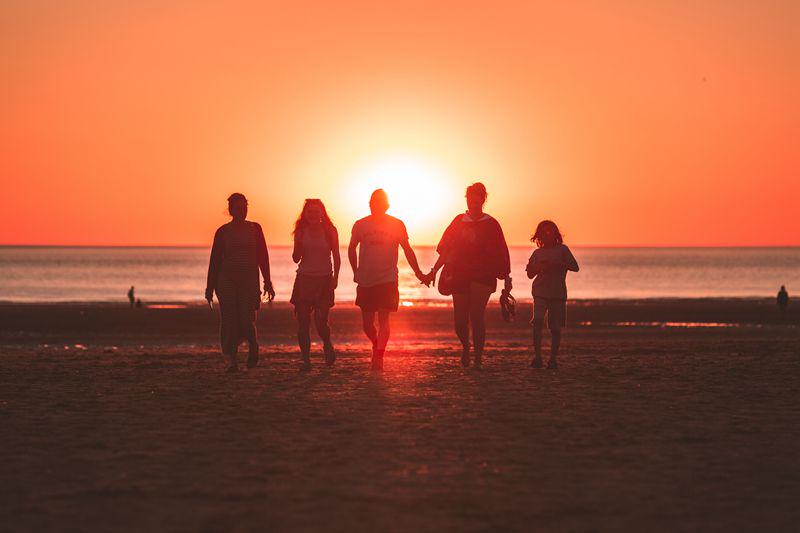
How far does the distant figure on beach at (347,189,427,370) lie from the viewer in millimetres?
11992

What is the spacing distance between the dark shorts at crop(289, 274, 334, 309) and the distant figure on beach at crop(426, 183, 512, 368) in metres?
1.25

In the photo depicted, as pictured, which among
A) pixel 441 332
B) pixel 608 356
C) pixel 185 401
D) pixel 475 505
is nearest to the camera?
pixel 475 505

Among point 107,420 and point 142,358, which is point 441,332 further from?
point 107,420

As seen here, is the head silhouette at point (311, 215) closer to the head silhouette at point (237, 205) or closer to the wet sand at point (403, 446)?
the head silhouette at point (237, 205)

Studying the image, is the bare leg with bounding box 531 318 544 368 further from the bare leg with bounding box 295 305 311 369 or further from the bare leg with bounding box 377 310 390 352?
the bare leg with bounding box 295 305 311 369

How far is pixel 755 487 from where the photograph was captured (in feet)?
18.7

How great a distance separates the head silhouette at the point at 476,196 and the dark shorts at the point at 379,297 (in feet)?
4.22

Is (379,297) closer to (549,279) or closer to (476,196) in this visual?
(476,196)

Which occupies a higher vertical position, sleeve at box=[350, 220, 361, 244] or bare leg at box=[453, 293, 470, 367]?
sleeve at box=[350, 220, 361, 244]

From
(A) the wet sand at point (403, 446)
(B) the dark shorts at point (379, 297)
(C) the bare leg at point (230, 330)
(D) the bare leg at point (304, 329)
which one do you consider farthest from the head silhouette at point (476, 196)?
(C) the bare leg at point (230, 330)

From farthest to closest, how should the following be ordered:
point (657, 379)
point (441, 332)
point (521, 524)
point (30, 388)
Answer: point (441, 332) < point (657, 379) < point (30, 388) < point (521, 524)

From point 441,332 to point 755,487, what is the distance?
22.9 meters

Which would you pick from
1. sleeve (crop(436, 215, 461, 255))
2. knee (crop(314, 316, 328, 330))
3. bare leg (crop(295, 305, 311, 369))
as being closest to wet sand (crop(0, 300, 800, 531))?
bare leg (crop(295, 305, 311, 369))

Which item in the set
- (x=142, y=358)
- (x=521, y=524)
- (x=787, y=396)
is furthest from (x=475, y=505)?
(x=142, y=358)
